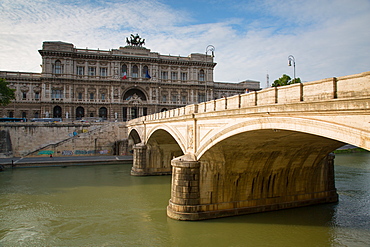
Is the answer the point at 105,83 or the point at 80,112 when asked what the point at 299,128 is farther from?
the point at 80,112

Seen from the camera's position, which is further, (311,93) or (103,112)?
(103,112)

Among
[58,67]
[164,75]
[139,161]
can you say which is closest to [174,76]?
[164,75]

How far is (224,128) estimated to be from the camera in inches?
551

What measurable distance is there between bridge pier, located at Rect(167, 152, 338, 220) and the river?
417 millimetres

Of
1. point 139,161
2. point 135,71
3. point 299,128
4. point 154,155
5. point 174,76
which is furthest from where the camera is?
point 174,76

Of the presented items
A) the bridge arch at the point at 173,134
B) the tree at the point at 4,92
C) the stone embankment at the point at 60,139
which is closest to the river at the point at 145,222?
the bridge arch at the point at 173,134

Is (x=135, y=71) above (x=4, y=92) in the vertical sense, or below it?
above

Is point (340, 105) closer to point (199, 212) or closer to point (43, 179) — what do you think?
point (199, 212)

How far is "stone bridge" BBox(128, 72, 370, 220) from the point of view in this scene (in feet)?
36.0

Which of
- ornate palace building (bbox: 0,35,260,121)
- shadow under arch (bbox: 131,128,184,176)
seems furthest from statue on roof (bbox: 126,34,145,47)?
shadow under arch (bbox: 131,128,184,176)

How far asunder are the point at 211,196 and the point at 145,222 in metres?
3.90

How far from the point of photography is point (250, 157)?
16156mm

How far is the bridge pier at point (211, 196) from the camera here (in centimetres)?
1608

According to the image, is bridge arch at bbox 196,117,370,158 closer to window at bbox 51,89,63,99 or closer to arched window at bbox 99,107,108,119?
arched window at bbox 99,107,108,119
